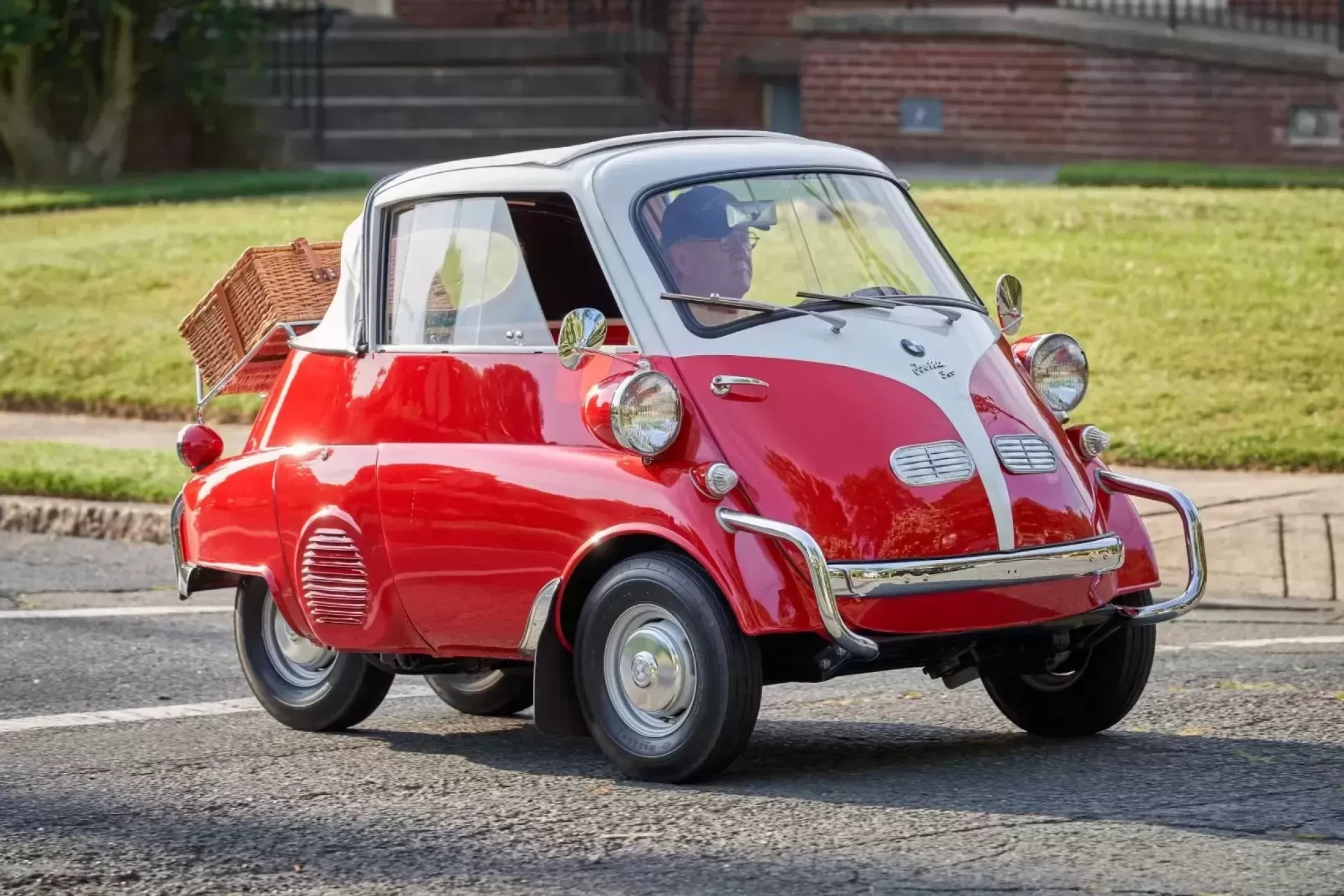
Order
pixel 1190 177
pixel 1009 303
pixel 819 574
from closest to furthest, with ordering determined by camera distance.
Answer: pixel 819 574
pixel 1009 303
pixel 1190 177

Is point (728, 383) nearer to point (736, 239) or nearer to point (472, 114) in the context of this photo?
point (736, 239)

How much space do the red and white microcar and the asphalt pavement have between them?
25 centimetres

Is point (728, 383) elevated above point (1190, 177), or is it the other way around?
point (1190, 177)

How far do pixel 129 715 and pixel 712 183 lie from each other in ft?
8.58

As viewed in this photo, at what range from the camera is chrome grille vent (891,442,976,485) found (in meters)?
6.38

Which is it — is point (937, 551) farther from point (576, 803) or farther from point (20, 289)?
point (20, 289)

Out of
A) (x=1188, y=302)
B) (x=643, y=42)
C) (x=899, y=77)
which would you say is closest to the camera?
(x=1188, y=302)

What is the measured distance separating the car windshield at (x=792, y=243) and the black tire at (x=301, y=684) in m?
1.76

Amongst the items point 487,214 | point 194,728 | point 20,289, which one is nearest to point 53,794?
point 194,728

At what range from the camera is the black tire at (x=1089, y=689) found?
Result: 22.9ft

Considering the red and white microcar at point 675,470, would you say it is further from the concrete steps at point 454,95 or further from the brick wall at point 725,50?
the brick wall at point 725,50

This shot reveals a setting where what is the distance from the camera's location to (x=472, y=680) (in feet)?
26.4

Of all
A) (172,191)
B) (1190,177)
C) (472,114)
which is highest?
(472,114)

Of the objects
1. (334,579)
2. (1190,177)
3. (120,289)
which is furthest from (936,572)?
(1190,177)
